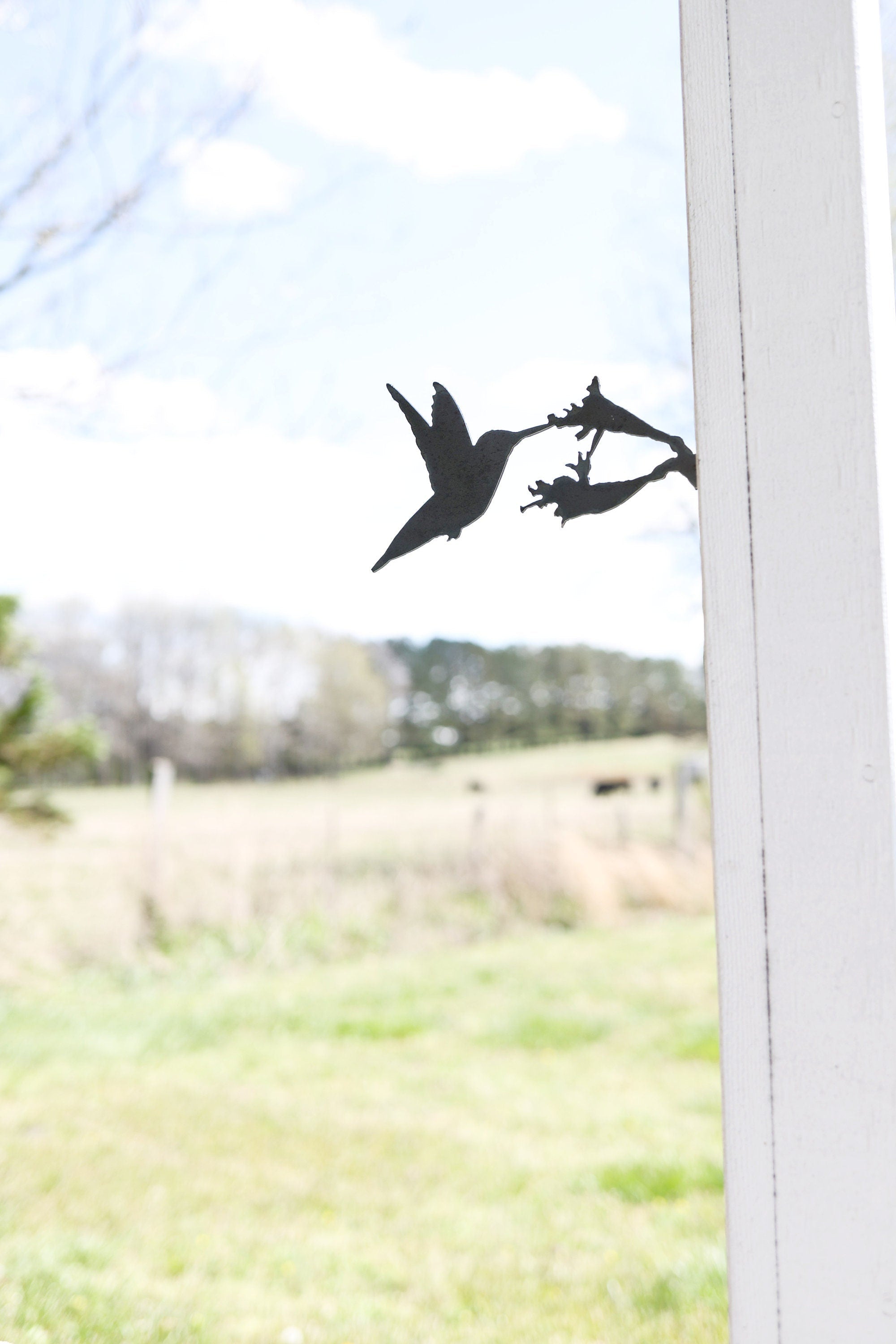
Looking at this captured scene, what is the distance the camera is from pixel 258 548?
13.0ft

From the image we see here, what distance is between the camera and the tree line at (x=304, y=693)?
3932 millimetres

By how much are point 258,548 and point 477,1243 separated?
2839 mm

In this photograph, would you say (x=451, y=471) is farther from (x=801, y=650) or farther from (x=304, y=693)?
(x=304, y=693)

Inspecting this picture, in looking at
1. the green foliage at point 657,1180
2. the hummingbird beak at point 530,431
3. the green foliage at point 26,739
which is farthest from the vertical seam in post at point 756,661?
the green foliage at point 26,739

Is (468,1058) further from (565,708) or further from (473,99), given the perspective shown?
(473,99)

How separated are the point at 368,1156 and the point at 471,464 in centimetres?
194

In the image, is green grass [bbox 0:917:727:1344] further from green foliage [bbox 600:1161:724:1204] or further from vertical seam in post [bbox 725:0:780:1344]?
vertical seam in post [bbox 725:0:780:1344]

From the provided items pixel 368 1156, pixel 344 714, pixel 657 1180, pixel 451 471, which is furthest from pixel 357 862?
pixel 451 471

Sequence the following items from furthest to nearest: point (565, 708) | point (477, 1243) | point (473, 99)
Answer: point (565, 708)
point (473, 99)
point (477, 1243)

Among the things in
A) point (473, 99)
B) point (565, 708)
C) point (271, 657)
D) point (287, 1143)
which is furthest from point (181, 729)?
point (473, 99)

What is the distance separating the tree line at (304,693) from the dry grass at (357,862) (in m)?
0.11

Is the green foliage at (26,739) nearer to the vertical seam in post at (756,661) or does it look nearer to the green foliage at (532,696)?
the green foliage at (532,696)

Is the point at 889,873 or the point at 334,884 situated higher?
the point at 889,873

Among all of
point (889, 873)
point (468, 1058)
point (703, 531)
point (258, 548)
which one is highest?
point (258, 548)
